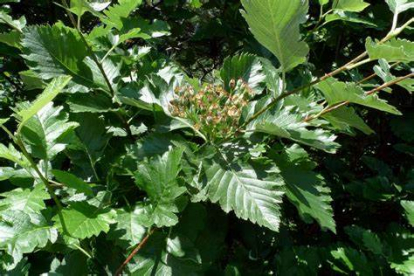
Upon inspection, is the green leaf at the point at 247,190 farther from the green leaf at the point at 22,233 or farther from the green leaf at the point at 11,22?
the green leaf at the point at 11,22

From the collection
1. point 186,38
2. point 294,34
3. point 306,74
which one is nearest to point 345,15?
point 306,74

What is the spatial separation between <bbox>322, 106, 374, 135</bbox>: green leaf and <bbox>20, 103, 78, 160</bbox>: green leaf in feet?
1.75

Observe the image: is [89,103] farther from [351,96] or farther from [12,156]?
[351,96]

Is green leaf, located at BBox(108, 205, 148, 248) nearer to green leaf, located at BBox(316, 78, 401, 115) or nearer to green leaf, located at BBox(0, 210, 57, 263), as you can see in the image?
green leaf, located at BBox(0, 210, 57, 263)

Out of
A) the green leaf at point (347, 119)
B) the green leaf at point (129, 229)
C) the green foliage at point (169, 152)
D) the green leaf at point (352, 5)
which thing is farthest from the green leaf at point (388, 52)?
the green leaf at point (129, 229)

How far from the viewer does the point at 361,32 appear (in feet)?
5.88

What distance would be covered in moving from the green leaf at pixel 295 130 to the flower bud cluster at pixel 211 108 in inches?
2.0

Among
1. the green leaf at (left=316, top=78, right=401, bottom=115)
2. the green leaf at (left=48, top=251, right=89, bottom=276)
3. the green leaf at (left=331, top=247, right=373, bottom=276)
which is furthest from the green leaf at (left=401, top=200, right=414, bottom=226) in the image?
the green leaf at (left=48, top=251, right=89, bottom=276)

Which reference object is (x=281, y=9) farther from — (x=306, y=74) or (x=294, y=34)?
(x=306, y=74)

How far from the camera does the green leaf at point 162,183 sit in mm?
856

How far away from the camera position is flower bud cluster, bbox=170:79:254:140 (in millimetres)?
935

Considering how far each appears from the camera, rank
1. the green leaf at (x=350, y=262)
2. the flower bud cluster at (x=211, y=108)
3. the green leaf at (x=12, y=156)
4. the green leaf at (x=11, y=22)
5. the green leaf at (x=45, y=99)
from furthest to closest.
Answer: the green leaf at (x=350, y=262) → the green leaf at (x=11, y=22) → the flower bud cluster at (x=211, y=108) → the green leaf at (x=12, y=156) → the green leaf at (x=45, y=99)

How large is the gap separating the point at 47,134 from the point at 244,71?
1.57ft

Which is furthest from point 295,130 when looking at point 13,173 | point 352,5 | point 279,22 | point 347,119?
point 13,173
